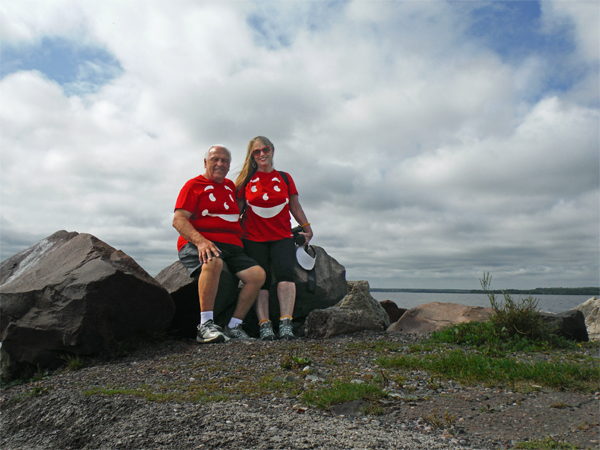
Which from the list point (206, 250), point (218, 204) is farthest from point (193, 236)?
point (218, 204)

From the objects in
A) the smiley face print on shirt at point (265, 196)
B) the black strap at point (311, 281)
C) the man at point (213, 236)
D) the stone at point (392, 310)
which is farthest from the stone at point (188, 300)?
the stone at point (392, 310)

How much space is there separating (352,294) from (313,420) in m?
5.39

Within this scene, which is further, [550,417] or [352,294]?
[352,294]

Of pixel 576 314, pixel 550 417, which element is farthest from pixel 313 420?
pixel 576 314

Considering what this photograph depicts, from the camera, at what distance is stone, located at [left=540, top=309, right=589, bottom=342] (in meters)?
7.20

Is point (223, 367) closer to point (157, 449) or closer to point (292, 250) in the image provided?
point (157, 449)

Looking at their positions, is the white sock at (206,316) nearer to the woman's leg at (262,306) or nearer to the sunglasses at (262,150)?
the woman's leg at (262,306)

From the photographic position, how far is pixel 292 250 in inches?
298

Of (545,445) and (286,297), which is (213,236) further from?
(545,445)

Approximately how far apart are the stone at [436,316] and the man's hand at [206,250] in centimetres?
391

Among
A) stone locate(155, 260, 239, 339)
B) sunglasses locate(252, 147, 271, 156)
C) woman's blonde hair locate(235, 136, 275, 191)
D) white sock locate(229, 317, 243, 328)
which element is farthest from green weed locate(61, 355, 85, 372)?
sunglasses locate(252, 147, 271, 156)

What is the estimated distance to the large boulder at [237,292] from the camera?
292 inches

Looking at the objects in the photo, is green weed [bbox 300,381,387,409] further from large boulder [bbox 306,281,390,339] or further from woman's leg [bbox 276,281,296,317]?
woman's leg [bbox 276,281,296,317]

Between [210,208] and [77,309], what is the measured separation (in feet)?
7.91
